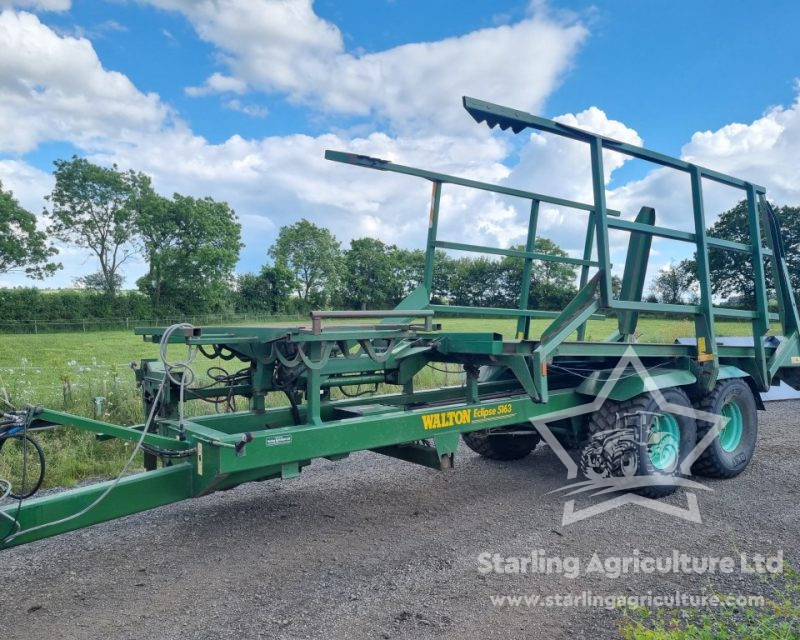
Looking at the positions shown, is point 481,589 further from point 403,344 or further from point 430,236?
point 430,236

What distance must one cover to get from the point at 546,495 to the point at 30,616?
3711 mm

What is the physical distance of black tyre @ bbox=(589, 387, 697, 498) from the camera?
4840 millimetres

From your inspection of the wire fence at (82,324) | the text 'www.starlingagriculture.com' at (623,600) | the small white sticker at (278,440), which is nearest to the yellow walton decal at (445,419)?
the small white sticker at (278,440)

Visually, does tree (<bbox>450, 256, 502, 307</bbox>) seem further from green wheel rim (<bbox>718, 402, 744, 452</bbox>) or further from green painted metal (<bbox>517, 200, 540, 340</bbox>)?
green wheel rim (<bbox>718, 402, 744, 452</bbox>)

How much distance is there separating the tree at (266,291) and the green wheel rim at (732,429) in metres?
32.1

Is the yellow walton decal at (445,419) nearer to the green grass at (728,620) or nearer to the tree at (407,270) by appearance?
the green grass at (728,620)

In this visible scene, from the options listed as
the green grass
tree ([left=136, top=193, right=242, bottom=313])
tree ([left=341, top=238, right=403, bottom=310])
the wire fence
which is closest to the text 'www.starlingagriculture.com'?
the green grass

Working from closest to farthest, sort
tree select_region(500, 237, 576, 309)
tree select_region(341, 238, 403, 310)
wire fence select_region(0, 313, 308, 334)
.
Result: tree select_region(500, 237, 576, 309) → tree select_region(341, 238, 403, 310) → wire fence select_region(0, 313, 308, 334)

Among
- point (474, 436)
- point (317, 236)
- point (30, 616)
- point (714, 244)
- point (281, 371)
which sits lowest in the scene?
point (30, 616)

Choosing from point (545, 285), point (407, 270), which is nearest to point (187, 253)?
point (407, 270)

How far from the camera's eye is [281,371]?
420cm

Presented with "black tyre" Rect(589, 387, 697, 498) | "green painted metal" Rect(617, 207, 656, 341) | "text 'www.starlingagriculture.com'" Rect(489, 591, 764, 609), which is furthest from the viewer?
"green painted metal" Rect(617, 207, 656, 341)

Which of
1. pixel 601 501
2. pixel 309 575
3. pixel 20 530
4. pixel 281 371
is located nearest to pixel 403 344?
pixel 281 371

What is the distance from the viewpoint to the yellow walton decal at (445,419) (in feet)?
13.1
